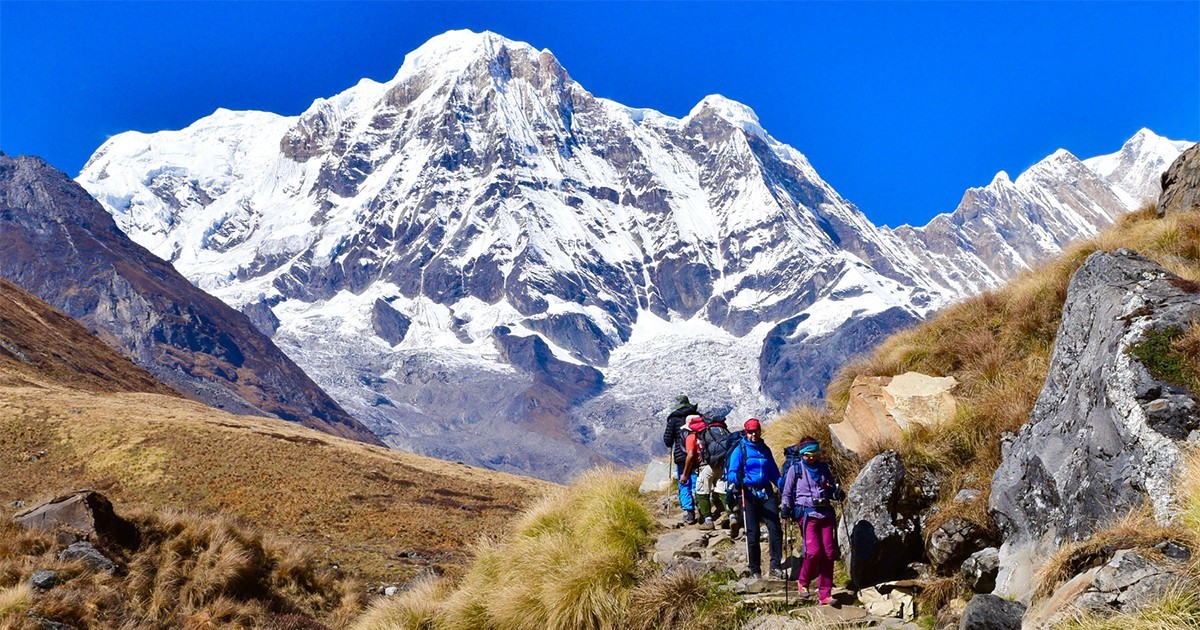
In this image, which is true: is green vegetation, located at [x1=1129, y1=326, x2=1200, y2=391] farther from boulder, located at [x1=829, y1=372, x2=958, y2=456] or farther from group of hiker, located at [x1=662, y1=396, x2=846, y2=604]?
boulder, located at [x1=829, y1=372, x2=958, y2=456]

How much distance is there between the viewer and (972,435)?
385 inches

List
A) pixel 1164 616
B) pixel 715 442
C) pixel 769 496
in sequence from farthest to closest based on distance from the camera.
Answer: pixel 715 442 < pixel 769 496 < pixel 1164 616

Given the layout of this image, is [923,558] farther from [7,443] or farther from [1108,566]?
[7,443]

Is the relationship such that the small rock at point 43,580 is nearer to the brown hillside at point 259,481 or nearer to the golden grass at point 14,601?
the golden grass at point 14,601

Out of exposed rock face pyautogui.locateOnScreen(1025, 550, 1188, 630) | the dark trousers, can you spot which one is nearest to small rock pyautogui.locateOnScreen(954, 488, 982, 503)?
the dark trousers

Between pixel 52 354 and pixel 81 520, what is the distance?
205 feet

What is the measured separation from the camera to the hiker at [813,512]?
842 cm

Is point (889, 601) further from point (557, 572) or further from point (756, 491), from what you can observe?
point (557, 572)

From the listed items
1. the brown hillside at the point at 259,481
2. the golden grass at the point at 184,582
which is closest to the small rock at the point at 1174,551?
the golden grass at the point at 184,582

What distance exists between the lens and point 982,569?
24.5 ft

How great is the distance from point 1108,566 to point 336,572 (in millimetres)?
17889

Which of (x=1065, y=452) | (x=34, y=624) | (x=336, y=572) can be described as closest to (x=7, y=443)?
(x=336, y=572)

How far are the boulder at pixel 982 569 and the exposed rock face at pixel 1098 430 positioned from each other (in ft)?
0.47

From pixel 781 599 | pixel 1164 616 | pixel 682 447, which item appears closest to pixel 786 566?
pixel 781 599
